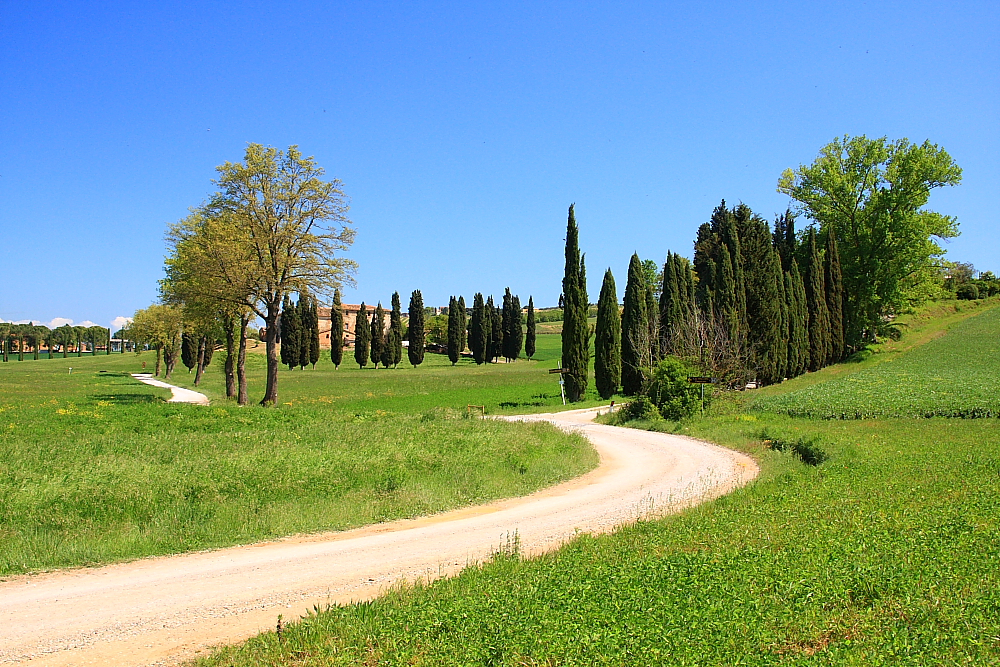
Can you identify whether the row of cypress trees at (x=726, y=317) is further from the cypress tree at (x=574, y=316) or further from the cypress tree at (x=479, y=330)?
the cypress tree at (x=479, y=330)

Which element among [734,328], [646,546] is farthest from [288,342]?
[646,546]

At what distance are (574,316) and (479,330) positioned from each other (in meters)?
60.4

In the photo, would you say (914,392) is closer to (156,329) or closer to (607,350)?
(607,350)

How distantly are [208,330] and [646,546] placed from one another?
151ft

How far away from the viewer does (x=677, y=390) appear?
30000 millimetres

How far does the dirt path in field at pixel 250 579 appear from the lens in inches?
261

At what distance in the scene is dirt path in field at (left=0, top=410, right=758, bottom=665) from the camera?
6625 millimetres

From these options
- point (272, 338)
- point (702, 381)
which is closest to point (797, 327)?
point (702, 381)

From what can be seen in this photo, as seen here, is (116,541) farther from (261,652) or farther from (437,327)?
(437,327)

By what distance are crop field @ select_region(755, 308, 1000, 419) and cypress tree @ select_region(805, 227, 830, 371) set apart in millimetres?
5429

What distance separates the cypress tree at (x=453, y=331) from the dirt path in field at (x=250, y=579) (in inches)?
3380

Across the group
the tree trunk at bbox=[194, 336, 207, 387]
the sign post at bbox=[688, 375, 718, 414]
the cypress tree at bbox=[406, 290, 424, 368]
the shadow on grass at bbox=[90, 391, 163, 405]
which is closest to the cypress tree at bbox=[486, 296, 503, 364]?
the cypress tree at bbox=[406, 290, 424, 368]

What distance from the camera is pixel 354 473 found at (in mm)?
14188

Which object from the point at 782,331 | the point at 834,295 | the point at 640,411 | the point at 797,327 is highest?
the point at 834,295
